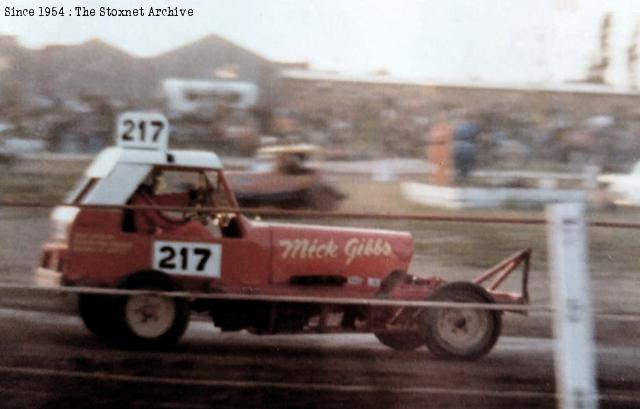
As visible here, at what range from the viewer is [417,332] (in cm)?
622

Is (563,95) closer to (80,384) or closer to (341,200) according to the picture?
(341,200)

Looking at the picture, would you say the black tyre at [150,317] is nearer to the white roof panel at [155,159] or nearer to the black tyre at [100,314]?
the black tyre at [100,314]

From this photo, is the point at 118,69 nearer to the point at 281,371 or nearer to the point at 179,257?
the point at 179,257

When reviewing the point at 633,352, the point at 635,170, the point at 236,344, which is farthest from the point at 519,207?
the point at 236,344

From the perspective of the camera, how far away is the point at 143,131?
6355 mm

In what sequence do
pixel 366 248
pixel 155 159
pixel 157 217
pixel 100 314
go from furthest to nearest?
pixel 366 248
pixel 155 159
pixel 157 217
pixel 100 314

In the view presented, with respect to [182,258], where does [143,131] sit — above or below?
above

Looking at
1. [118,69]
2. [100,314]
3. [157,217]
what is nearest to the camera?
[100,314]

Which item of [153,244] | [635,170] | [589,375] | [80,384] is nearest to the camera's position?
[589,375]

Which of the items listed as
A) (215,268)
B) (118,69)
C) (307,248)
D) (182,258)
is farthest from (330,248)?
(118,69)

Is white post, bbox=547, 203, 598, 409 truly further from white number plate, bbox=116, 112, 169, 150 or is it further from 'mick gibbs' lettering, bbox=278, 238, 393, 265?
white number plate, bbox=116, 112, 169, 150

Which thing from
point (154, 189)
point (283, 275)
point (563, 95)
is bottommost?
point (283, 275)

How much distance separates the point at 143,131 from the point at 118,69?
14.8 ft

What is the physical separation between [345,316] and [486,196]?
23.3ft
